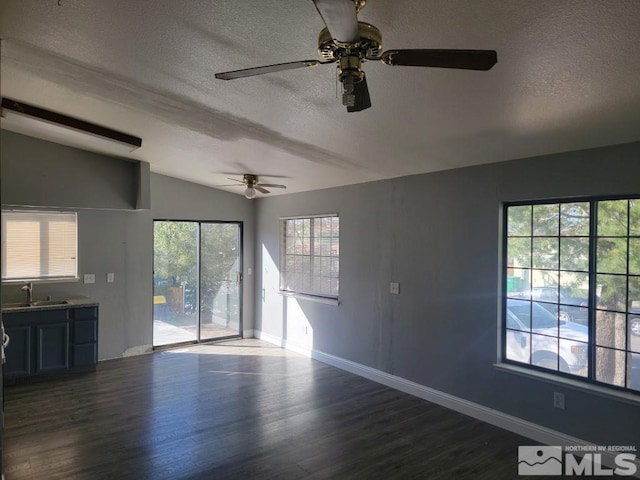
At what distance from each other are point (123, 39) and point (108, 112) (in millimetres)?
1585

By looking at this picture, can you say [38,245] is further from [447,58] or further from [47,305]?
[447,58]

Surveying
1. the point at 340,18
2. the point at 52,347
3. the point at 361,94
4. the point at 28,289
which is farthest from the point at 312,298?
the point at 340,18

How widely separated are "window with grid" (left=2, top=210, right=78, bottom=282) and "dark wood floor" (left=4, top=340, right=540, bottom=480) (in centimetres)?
134

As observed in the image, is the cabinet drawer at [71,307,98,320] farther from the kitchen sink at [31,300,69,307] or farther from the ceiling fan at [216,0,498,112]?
the ceiling fan at [216,0,498,112]

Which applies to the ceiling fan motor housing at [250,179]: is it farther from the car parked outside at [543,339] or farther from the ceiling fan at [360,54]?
the ceiling fan at [360,54]

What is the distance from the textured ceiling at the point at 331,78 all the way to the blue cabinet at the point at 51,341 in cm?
241

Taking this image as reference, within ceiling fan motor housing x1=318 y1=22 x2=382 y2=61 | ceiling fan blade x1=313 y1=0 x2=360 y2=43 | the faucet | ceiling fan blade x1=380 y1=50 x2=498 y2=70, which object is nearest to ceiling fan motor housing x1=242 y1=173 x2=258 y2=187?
the faucet

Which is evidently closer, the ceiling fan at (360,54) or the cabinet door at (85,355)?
the ceiling fan at (360,54)

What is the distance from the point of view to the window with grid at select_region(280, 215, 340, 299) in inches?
223

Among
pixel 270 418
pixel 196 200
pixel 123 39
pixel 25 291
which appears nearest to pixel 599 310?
pixel 270 418

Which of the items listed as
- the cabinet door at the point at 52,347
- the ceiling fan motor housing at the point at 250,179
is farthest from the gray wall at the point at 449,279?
the cabinet door at the point at 52,347

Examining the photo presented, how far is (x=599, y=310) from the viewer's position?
3.16 meters

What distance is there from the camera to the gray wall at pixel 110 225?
16.5ft

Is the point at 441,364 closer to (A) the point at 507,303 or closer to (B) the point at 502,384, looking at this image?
(B) the point at 502,384
